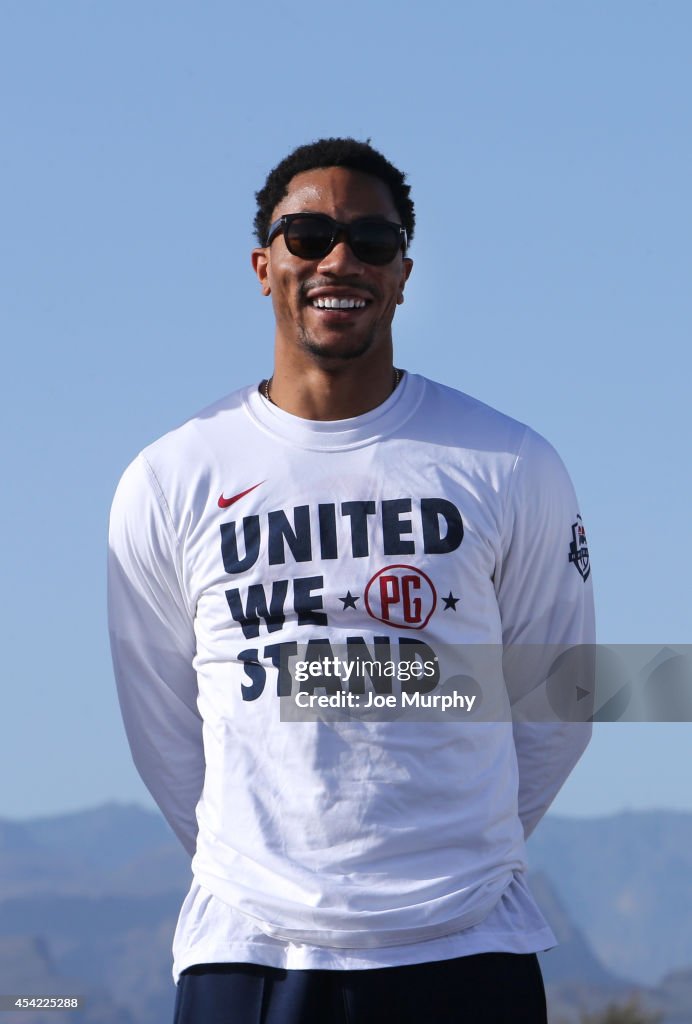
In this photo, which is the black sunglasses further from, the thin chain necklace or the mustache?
the thin chain necklace

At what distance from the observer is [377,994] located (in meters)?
3.58

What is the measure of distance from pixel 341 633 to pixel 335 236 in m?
1.11

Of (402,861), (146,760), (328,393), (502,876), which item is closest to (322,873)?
(402,861)

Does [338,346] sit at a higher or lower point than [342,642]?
higher

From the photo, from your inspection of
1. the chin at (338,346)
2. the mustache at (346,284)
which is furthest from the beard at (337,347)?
the mustache at (346,284)

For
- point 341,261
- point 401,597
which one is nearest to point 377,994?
point 401,597

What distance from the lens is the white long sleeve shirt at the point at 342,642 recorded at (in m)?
3.61

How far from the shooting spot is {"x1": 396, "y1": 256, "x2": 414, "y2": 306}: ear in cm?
429

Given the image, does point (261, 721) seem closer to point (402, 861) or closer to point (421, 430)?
point (402, 861)

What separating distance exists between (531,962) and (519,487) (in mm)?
1225

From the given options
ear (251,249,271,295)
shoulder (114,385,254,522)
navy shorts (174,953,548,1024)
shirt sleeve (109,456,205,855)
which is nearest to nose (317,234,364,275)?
ear (251,249,271,295)

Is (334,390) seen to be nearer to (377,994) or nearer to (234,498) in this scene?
(234,498)

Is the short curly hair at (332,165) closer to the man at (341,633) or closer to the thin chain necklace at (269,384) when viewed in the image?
the man at (341,633)

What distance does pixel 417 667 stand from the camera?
3.79 metres
